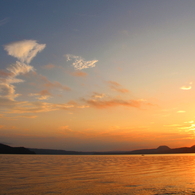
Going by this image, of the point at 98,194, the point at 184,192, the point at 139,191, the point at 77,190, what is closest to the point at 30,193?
the point at 77,190

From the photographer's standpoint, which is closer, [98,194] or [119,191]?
[98,194]

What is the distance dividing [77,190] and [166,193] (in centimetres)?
896

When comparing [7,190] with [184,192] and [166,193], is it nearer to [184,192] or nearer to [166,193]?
[166,193]

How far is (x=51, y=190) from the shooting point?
21.8 metres

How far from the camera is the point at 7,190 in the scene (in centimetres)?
2108

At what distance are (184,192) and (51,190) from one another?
13465mm

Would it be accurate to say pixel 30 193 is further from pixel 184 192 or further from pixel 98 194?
pixel 184 192

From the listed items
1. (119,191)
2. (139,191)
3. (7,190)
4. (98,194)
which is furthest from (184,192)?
(7,190)

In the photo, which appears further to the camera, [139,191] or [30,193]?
[139,191]

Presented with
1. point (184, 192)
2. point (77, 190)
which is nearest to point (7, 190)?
point (77, 190)

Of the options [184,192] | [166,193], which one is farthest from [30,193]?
[184,192]

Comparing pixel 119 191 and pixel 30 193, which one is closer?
pixel 30 193

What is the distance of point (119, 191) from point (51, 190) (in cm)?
704

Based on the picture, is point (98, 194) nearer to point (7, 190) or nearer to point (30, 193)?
point (30, 193)
